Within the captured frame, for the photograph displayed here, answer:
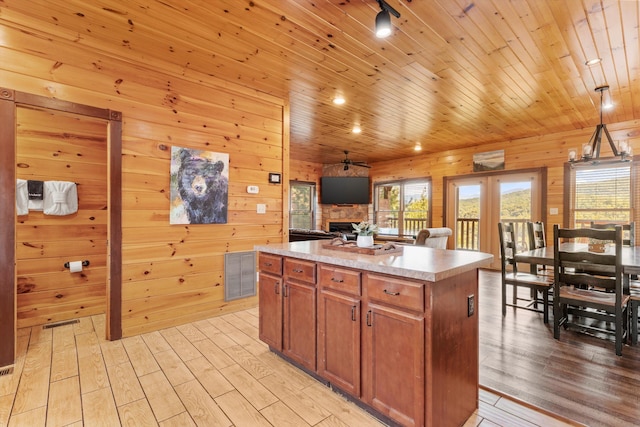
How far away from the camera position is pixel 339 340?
75.6 inches

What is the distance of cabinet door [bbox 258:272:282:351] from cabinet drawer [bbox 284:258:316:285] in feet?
0.47

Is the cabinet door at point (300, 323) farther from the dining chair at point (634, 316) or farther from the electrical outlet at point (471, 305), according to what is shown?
the dining chair at point (634, 316)

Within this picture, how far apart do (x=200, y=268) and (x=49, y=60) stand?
2.26 m

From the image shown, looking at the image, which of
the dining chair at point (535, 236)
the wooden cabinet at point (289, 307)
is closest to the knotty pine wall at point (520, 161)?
the dining chair at point (535, 236)

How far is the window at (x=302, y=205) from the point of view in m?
8.40

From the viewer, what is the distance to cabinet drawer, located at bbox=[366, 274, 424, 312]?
58.6 inches

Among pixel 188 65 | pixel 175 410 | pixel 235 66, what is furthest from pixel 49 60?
pixel 175 410

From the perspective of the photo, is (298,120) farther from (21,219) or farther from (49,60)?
(21,219)

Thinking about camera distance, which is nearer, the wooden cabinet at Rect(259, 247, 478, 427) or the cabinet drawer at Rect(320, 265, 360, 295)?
the wooden cabinet at Rect(259, 247, 478, 427)

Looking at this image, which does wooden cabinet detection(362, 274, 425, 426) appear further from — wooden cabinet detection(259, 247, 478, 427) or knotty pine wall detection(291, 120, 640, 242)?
knotty pine wall detection(291, 120, 640, 242)

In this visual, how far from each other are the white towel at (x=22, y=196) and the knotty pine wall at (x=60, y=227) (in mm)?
93

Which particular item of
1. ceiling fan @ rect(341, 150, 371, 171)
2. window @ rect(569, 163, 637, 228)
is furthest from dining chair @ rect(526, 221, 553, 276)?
ceiling fan @ rect(341, 150, 371, 171)

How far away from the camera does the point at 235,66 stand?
318cm

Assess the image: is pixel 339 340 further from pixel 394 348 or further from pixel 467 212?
pixel 467 212
